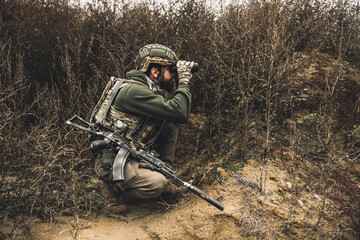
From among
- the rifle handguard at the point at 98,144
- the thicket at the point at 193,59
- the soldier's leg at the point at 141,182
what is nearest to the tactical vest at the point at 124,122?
the rifle handguard at the point at 98,144

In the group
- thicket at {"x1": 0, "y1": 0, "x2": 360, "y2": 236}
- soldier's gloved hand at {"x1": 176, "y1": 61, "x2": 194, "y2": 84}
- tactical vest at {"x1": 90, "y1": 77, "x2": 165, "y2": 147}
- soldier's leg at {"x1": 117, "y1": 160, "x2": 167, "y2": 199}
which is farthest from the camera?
thicket at {"x1": 0, "y1": 0, "x2": 360, "y2": 236}

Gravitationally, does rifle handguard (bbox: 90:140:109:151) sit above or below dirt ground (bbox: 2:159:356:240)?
above

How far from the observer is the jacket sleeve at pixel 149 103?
254 centimetres

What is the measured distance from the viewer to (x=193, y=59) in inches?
155

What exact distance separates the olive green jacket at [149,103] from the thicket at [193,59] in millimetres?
772

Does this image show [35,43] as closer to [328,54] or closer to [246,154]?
[246,154]

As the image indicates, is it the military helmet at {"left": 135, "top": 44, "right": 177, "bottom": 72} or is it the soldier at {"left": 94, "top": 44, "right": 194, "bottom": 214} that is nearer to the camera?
the soldier at {"left": 94, "top": 44, "right": 194, "bottom": 214}

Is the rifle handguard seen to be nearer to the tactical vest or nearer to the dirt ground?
the tactical vest

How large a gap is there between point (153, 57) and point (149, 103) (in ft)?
2.05

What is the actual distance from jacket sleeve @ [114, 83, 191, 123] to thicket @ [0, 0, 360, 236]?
79 cm

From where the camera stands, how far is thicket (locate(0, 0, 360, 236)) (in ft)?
10.1

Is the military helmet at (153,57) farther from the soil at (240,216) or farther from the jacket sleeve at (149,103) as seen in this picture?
the soil at (240,216)

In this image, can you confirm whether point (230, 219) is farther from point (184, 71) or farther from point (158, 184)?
point (184, 71)

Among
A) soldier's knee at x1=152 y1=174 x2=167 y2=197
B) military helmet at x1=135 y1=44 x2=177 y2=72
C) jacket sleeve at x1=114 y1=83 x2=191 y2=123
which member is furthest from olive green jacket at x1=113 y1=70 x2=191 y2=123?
soldier's knee at x1=152 y1=174 x2=167 y2=197
